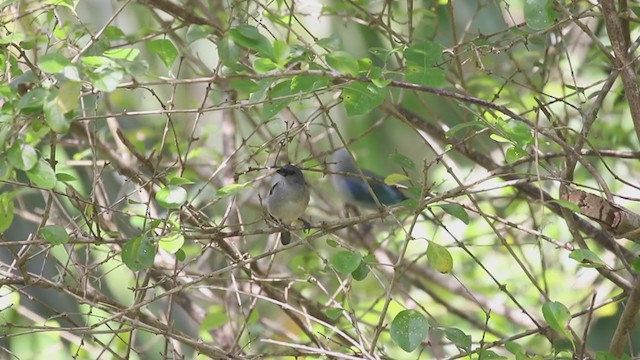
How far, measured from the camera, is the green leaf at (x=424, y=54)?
94.3 inches

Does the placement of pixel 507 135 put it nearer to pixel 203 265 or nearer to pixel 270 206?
pixel 270 206

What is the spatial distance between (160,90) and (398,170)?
1926 millimetres

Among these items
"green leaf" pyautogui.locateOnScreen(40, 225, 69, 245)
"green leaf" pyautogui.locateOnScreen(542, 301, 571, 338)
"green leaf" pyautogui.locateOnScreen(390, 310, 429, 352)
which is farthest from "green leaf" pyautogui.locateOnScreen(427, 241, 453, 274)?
"green leaf" pyautogui.locateOnScreen(40, 225, 69, 245)

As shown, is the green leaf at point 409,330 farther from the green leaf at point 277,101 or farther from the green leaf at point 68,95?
the green leaf at point 68,95

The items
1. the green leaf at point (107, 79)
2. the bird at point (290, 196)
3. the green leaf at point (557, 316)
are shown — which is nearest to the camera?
the green leaf at point (107, 79)

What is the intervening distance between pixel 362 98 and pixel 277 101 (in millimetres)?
251

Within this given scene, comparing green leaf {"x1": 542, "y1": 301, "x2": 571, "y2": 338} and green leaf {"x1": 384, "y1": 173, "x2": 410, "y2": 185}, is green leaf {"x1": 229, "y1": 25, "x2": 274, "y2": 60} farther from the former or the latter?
green leaf {"x1": 542, "y1": 301, "x2": 571, "y2": 338}

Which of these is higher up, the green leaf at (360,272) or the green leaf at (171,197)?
the green leaf at (171,197)

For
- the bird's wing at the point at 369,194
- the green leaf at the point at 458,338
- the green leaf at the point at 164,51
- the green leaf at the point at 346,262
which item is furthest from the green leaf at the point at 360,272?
the bird's wing at the point at 369,194

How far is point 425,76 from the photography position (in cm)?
233

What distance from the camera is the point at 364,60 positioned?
241cm

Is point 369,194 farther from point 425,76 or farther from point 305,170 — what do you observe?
point 425,76

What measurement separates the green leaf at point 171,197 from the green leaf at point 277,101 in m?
0.32

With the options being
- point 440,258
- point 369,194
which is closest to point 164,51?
point 440,258
